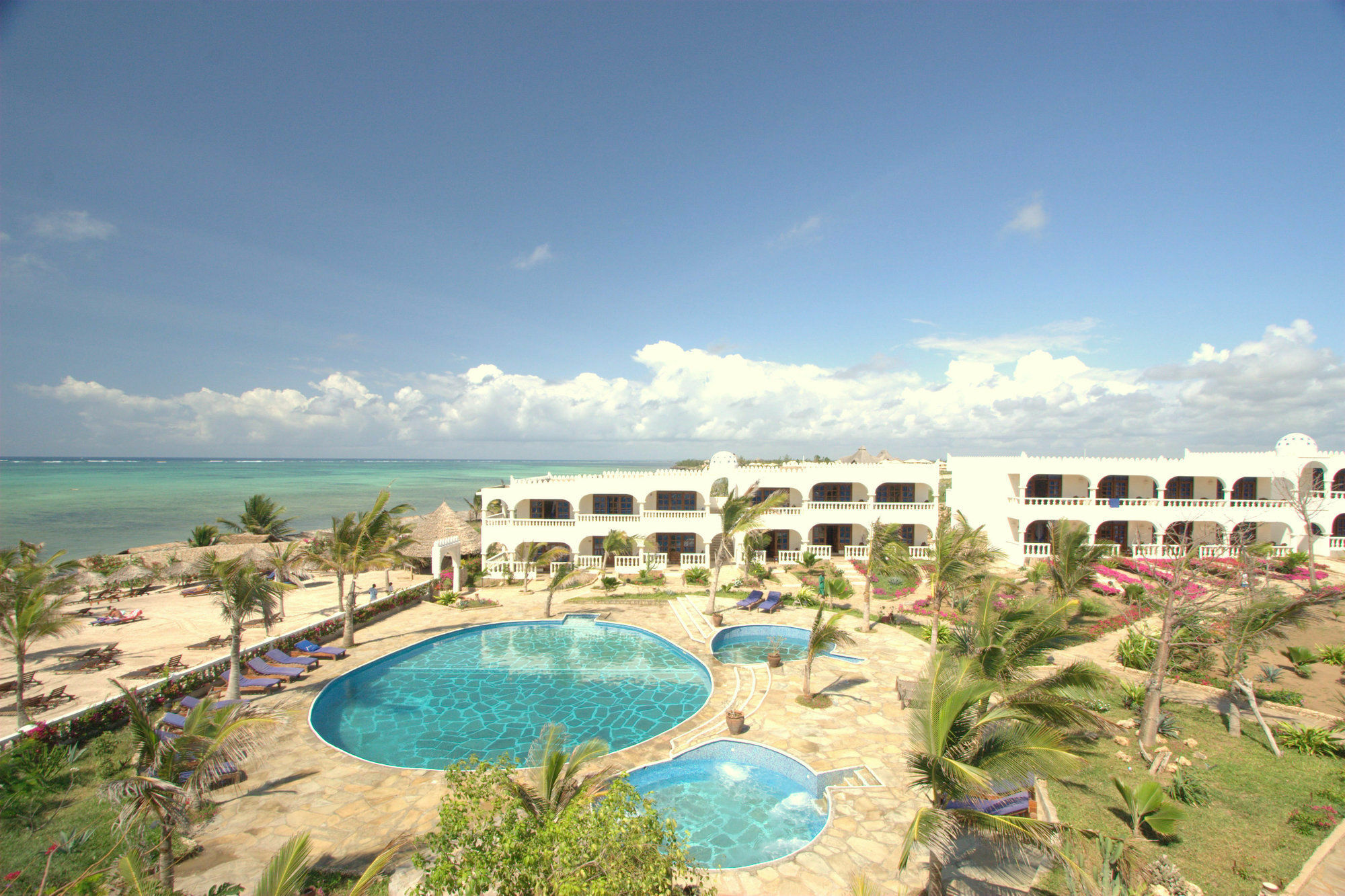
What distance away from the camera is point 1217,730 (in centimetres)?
1155

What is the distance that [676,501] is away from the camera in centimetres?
2905

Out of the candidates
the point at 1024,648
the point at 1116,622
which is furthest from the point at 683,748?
the point at 1116,622

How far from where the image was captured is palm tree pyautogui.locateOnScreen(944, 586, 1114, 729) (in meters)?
7.82

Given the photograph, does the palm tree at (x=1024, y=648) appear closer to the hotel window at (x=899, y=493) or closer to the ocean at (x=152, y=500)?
the hotel window at (x=899, y=493)

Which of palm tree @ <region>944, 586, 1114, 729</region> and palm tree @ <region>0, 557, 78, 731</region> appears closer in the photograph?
palm tree @ <region>944, 586, 1114, 729</region>

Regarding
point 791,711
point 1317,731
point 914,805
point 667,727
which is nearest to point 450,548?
point 667,727

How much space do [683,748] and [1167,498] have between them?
1270 inches

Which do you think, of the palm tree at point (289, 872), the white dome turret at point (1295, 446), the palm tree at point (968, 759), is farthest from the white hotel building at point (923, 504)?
the palm tree at point (289, 872)

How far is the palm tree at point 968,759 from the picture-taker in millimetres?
5766

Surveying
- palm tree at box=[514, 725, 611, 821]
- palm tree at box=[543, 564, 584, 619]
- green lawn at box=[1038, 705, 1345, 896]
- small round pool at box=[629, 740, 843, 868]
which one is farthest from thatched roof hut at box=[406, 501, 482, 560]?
green lawn at box=[1038, 705, 1345, 896]

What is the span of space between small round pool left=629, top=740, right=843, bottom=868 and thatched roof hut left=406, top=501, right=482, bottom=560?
1791 cm

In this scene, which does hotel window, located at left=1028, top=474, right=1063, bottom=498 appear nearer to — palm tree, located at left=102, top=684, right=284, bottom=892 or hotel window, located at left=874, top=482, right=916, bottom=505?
hotel window, located at left=874, top=482, right=916, bottom=505

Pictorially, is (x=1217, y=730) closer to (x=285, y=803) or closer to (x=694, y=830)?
(x=694, y=830)

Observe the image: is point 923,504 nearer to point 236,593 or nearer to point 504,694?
point 504,694
